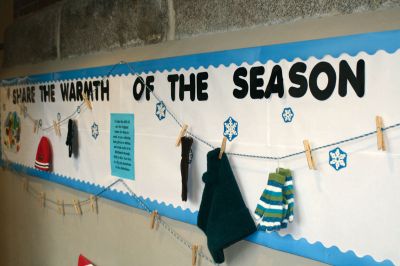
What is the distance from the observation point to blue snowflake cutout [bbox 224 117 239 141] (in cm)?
88

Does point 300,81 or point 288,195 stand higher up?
point 300,81

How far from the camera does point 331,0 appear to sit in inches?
28.4

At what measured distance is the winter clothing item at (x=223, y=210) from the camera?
0.83 meters

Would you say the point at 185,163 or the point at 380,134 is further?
the point at 185,163

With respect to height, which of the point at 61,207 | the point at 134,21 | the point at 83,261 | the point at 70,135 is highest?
the point at 134,21

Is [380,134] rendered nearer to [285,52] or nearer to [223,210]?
[285,52]

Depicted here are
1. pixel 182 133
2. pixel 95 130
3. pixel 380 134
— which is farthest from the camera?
pixel 95 130

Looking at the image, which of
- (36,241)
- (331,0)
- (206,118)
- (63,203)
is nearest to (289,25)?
(331,0)

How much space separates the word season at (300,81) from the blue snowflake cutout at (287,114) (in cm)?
3

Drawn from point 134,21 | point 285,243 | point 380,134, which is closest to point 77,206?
point 134,21

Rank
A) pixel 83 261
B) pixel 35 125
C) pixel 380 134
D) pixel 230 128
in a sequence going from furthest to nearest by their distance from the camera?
1. pixel 35 125
2. pixel 83 261
3. pixel 230 128
4. pixel 380 134

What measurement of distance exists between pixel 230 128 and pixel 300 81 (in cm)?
21

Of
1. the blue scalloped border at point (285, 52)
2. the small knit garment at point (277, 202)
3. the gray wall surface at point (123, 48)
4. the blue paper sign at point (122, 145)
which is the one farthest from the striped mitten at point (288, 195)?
the blue paper sign at point (122, 145)

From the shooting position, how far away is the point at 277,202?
76cm
